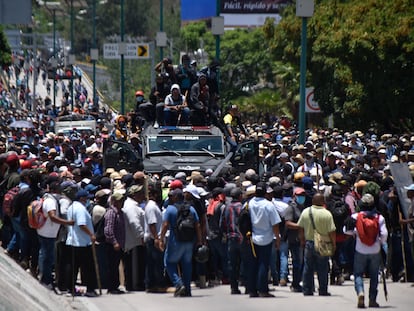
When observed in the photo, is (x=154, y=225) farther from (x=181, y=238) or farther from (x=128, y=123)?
(x=128, y=123)

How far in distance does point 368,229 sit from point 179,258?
2745 millimetres

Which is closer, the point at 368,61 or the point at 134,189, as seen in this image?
the point at 134,189

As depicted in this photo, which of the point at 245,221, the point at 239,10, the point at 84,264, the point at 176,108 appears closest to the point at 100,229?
the point at 84,264

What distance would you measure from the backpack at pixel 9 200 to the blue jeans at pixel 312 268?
447 centimetres

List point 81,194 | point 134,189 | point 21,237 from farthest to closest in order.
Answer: point 21,237 → point 134,189 → point 81,194

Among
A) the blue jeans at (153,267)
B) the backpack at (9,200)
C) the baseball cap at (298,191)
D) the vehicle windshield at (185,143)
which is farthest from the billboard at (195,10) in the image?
the blue jeans at (153,267)

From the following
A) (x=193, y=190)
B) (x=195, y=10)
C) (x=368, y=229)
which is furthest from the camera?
(x=195, y=10)

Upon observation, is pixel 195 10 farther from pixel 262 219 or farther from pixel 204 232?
pixel 262 219

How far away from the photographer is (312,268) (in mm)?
18219

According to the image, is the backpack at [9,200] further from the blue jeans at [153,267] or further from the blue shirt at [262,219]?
the blue shirt at [262,219]

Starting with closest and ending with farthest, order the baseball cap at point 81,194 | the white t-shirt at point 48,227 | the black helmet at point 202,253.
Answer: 1. the baseball cap at point 81,194
2. the white t-shirt at point 48,227
3. the black helmet at point 202,253

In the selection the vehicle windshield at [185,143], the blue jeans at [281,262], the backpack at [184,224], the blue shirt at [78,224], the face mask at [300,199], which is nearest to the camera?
the blue shirt at [78,224]

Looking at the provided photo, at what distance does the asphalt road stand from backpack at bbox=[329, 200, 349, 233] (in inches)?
39.0

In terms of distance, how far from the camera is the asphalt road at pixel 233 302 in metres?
17.4
